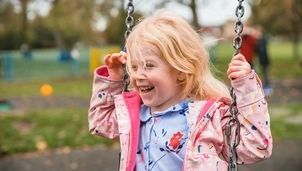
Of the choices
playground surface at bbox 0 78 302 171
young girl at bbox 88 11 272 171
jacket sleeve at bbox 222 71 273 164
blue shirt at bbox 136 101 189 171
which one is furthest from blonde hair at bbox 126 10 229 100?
playground surface at bbox 0 78 302 171

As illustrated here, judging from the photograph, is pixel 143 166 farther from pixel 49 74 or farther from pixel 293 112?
pixel 49 74

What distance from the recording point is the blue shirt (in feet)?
6.83

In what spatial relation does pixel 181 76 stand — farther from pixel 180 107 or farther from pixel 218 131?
pixel 218 131

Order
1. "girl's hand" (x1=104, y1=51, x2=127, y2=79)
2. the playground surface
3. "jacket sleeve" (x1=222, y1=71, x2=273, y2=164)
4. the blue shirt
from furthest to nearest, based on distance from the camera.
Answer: the playground surface → "girl's hand" (x1=104, y1=51, x2=127, y2=79) → the blue shirt → "jacket sleeve" (x1=222, y1=71, x2=273, y2=164)

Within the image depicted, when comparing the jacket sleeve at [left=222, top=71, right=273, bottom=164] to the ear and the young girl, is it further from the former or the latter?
the ear

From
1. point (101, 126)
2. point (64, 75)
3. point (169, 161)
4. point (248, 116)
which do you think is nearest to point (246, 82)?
point (248, 116)

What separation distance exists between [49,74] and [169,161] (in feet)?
59.0

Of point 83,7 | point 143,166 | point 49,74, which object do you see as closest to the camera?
point 143,166

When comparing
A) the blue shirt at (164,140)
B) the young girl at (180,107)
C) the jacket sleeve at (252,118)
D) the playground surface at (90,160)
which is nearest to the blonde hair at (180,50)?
the young girl at (180,107)

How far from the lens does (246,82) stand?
77.7 inches

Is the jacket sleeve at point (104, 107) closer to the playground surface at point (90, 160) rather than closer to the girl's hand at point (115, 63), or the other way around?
the girl's hand at point (115, 63)

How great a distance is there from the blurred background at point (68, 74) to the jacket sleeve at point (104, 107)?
50cm

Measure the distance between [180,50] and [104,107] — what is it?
0.52 m

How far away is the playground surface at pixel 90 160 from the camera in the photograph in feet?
17.8
